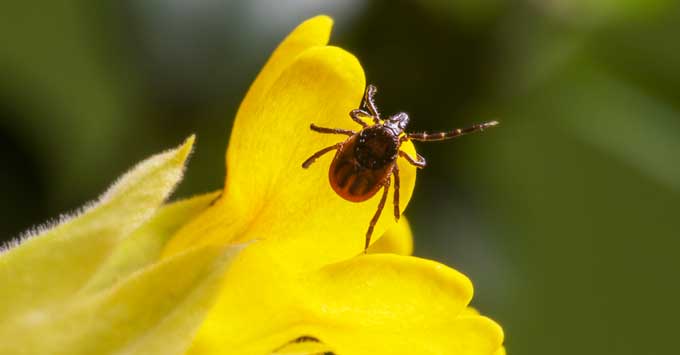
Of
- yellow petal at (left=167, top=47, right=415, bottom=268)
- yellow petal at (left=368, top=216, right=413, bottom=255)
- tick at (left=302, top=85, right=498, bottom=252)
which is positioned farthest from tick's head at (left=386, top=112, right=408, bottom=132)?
yellow petal at (left=167, top=47, right=415, bottom=268)

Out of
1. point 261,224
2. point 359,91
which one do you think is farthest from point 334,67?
point 261,224

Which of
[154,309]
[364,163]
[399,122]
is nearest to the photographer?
[154,309]

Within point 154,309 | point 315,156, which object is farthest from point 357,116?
point 154,309

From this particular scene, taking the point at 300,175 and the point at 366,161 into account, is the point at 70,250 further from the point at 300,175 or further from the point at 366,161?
the point at 366,161

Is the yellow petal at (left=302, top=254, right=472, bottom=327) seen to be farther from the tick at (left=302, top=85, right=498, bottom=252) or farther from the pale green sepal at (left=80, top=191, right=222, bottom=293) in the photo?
the pale green sepal at (left=80, top=191, right=222, bottom=293)

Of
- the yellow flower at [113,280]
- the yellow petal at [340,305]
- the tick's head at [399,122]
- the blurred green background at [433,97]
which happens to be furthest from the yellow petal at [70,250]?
the blurred green background at [433,97]

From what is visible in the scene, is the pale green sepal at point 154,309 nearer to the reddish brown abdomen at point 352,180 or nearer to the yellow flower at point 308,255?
the yellow flower at point 308,255
